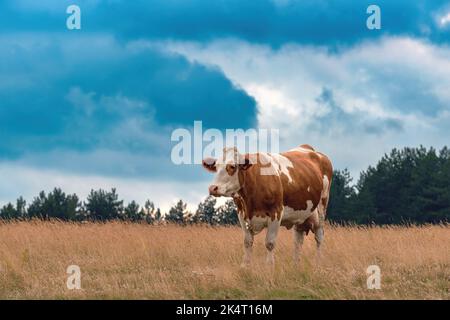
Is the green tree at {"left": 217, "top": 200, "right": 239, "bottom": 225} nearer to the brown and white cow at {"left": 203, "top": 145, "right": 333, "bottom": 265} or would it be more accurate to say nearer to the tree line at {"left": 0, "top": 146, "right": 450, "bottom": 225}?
the tree line at {"left": 0, "top": 146, "right": 450, "bottom": 225}

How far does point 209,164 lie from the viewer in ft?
44.8

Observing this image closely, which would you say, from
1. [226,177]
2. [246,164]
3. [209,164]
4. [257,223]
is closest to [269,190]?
[257,223]

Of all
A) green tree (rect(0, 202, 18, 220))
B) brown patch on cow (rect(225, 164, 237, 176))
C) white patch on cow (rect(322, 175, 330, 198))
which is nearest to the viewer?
brown patch on cow (rect(225, 164, 237, 176))

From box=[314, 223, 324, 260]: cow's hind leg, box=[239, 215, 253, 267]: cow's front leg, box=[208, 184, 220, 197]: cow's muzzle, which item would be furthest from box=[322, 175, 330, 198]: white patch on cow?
box=[208, 184, 220, 197]: cow's muzzle

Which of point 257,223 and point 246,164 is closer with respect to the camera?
point 246,164

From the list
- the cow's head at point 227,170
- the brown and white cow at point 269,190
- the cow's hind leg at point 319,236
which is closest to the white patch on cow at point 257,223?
the brown and white cow at point 269,190

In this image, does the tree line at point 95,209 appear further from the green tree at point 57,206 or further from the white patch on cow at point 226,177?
the white patch on cow at point 226,177

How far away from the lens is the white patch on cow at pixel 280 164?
14.6 meters

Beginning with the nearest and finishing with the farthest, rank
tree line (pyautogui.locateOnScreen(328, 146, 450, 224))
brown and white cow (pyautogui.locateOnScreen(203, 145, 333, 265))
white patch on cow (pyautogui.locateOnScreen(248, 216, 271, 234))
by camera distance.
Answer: brown and white cow (pyautogui.locateOnScreen(203, 145, 333, 265)) < white patch on cow (pyautogui.locateOnScreen(248, 216, 271, 234)) < tree line (pyautogui.locateOnScreen(328, 146, 450, 224))

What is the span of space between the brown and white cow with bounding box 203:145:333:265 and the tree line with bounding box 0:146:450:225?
4038 cm

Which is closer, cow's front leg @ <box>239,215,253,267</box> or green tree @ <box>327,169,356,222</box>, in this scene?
cow's front leg @ <box>239,215,253,267</box>

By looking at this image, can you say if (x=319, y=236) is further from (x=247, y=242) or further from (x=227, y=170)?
(x=227, y=170)

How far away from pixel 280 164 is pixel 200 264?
329 centimetres

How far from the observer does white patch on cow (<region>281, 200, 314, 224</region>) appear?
14828mm
